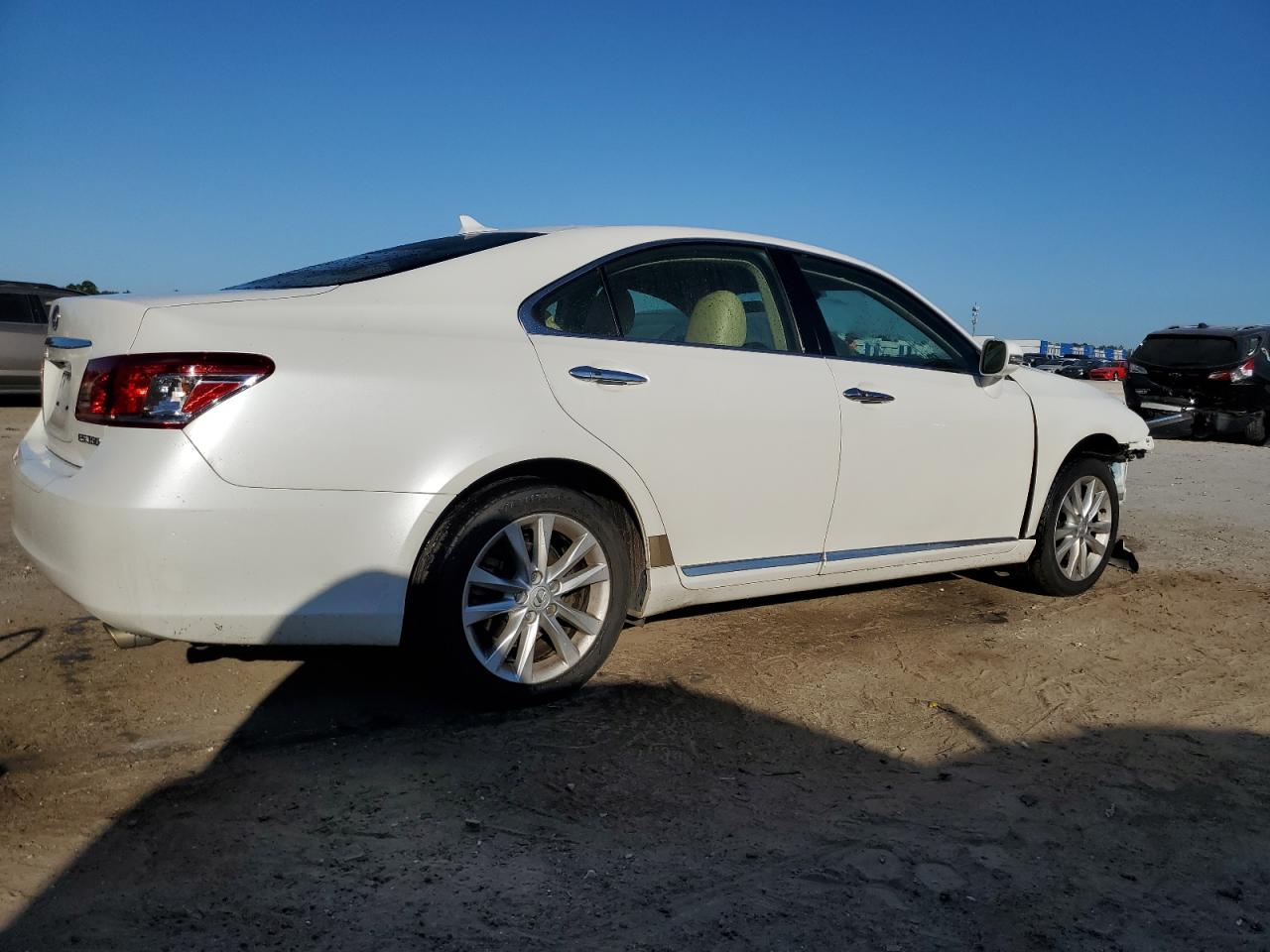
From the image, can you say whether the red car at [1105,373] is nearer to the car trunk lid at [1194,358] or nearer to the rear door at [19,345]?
the car trunk lid at [1194,358]

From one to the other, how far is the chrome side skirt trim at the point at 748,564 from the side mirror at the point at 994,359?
50.7 inches

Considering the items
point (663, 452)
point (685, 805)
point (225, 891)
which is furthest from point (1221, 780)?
point (225, 891)

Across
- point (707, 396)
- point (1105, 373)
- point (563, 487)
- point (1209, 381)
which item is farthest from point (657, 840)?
point (1105, 373)

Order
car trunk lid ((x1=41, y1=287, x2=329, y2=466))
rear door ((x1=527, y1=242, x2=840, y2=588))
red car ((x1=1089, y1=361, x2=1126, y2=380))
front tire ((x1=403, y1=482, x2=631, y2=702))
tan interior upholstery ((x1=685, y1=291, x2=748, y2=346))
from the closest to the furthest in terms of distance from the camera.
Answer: car trunk lid ((x1=41, y1=287, x2=329, y2=466)) < front tire ((x1=403, y1=482, x2=631, y2=702)) < rear door ((x1=527, y1=242, x2=840, y2=588)) < tan interior upholstery ((x1=685, y1=291, x2=748, y2=346)) < red car ((x1=1089, y1=361, x2=1126, y2=380))

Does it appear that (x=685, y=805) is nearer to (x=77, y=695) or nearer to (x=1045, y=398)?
(x=77, y=695)

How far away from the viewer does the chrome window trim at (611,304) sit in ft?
→ 11.5

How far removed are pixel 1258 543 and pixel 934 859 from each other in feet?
17.5

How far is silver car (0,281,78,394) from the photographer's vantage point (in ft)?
45.1

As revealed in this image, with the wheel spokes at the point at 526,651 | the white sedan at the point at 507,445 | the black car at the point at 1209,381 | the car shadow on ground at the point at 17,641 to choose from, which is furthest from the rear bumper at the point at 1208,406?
the car shadow on ground at the point at 17,641

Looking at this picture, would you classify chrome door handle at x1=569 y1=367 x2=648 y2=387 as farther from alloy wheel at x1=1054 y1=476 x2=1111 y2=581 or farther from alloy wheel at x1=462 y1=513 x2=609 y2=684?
alloy wheel at x1=1054 y1=476 x2=1111 y2=581

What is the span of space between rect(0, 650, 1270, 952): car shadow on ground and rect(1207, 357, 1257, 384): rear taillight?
12.5 meters

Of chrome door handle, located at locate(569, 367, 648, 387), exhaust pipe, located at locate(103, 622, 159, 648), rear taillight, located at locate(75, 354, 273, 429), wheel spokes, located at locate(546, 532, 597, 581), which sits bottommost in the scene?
exhaust pipe, located at locate(103, 622, 159, 648)

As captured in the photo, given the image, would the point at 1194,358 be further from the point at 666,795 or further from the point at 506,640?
the point at 666,795

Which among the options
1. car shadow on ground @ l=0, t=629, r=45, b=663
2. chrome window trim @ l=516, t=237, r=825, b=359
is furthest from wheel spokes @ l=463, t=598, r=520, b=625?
car shadow on ground @ l=0, t=629, r=45, b=663
